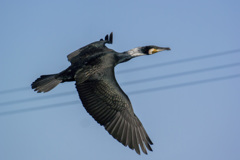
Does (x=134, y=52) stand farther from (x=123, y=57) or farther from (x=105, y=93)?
(x=105, y=93)

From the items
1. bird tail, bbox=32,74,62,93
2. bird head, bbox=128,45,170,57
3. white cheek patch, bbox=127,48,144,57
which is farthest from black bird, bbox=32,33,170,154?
bird head, bbox=128,45,170,57

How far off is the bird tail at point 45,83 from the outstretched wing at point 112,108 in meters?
0.60

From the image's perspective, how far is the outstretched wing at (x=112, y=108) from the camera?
9.25m

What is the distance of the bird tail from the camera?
406 inches

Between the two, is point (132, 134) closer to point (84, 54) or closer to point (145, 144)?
point (145, 144)

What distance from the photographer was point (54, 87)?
33.9 feet

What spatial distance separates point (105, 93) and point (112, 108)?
0.35 metres

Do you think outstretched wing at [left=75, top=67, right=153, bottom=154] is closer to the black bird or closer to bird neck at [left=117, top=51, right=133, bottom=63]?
the black bird

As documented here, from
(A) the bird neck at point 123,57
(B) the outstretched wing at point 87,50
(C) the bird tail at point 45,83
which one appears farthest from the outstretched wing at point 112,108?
(B) the outstretched wing at point 87,50

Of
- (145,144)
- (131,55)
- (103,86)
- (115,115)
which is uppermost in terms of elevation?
(131,55)

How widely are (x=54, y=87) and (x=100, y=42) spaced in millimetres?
2160

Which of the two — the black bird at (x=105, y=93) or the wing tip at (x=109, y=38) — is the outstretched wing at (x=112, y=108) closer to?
the black bird at (x=105, y=93)

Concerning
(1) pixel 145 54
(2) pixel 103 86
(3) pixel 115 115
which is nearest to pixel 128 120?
(3) pixel 115 115

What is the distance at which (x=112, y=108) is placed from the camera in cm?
960
